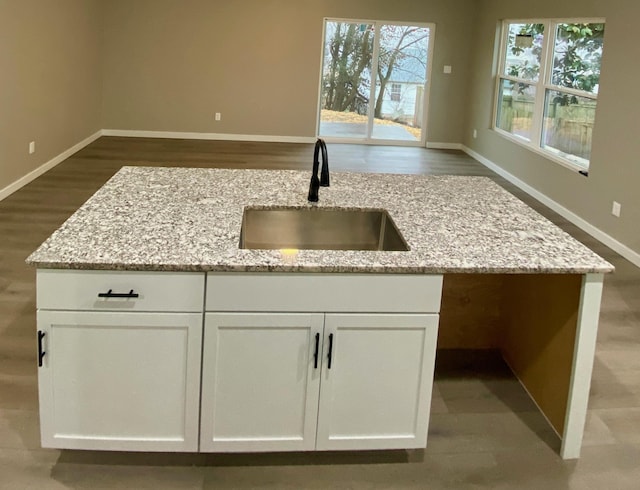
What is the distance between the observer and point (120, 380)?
2107 mm

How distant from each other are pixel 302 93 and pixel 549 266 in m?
7.97

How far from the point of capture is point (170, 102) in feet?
31.6

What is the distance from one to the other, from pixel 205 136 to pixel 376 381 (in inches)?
316

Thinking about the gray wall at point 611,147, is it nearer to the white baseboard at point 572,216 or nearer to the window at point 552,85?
the white baseboard at point 572,216

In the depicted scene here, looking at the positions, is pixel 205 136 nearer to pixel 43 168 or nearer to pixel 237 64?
pixel 237 64

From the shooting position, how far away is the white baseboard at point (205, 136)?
9.63m

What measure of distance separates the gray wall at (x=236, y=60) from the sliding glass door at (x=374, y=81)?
0.70ft

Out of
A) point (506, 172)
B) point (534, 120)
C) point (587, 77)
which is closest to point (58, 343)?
point (587, 77)

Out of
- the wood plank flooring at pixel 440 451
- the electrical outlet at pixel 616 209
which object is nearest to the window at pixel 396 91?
the electrical outlet at pixel 616 209

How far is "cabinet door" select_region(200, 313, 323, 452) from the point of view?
2094 mm

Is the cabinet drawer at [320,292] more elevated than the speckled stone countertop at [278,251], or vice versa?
the speckled stone countertop at [278,251]

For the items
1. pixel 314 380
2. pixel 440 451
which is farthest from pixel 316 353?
pixel 440 451

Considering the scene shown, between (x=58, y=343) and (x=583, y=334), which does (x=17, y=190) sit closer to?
(x=58, y=343)

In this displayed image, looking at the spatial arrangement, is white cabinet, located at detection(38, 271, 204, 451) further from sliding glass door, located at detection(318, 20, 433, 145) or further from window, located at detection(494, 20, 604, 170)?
sliding glass door, located at detection(318, 20, 433, 145)
